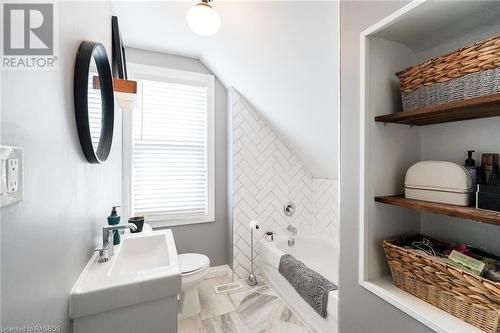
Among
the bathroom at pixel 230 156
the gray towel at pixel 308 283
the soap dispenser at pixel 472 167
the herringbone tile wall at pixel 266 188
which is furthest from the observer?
the herringbone tile wall at pixel 266 188

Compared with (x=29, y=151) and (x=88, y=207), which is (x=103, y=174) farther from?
(x=29, y=151)

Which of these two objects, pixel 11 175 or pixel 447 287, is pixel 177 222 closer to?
pixel 11 175

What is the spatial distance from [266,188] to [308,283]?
4.08 feet

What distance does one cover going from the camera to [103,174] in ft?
5.16

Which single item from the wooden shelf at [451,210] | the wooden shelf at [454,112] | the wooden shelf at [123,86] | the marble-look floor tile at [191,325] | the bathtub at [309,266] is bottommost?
the marble-look floor tile at [191,325]

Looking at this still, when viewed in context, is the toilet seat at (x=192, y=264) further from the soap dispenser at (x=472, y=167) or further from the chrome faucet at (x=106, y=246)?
the soap dispenser at (x=472, y=167)

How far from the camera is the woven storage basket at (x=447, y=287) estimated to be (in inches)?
28.3

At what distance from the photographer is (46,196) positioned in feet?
2.35

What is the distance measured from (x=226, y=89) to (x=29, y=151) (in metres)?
2.54

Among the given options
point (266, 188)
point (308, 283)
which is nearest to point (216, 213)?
point (266, 188)

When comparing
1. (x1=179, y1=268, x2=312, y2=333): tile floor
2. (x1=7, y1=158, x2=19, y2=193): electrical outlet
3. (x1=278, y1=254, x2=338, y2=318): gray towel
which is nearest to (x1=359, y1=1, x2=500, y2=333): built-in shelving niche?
(x1=278, y1=254, x2=338, y2=318): gray towel

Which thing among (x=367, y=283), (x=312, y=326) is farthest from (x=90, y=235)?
(x=312, y=326)

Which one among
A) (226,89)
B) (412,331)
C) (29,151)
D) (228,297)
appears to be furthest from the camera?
(226,89)

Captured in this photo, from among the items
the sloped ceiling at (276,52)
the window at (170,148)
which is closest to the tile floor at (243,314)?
the window at (170,148)
